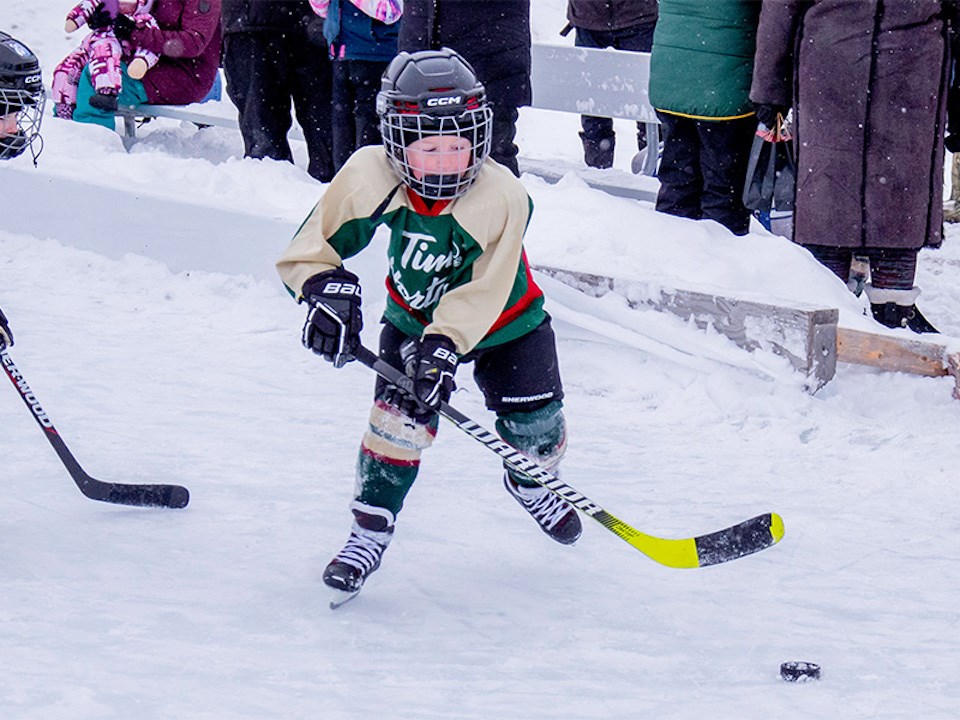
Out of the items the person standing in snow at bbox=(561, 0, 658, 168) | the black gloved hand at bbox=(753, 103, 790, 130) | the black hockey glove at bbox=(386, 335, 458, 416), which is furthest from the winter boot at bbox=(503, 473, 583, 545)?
the person standing in snow at bbox=(561, 0, 658, 168)

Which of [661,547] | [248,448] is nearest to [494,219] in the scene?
[661,547]

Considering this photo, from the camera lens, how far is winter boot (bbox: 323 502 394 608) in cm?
262

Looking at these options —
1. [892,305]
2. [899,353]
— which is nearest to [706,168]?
[892,305]

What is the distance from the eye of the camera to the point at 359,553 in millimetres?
2697

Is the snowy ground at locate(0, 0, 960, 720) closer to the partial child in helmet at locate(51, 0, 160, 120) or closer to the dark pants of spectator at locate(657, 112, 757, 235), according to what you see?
the dark pants of spectator at locate(657, 112, 757, 235)

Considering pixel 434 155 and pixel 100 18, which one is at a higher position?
pixel 434 155

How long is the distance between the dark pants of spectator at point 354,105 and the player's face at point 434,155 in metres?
2.63

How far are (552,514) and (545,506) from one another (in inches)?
0.9

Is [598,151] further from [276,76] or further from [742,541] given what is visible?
[742,541]

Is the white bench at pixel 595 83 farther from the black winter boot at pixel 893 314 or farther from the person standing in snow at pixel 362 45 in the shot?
the black winter boot at pixel 893 314

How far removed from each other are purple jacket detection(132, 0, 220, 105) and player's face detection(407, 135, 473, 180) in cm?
453

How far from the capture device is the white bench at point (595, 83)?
20.1 ft

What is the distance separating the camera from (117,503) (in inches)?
124

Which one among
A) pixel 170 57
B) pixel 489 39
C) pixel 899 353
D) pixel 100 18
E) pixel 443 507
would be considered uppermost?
pixel 489 39
